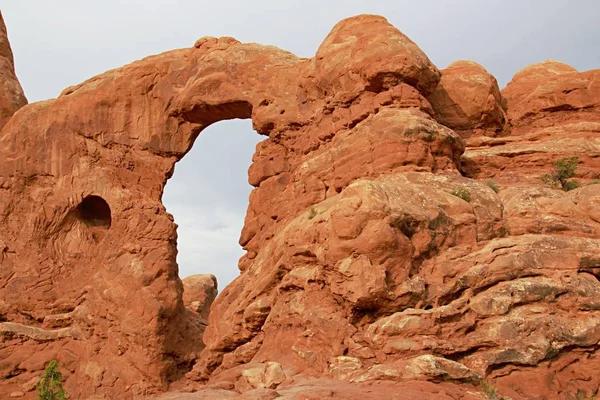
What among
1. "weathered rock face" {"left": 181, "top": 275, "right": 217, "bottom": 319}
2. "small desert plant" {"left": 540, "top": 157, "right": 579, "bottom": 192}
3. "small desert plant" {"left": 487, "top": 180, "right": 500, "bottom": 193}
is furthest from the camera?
"weathered rock face" {"left": 181, "top": 275, "right": 217, "bottom": 319}

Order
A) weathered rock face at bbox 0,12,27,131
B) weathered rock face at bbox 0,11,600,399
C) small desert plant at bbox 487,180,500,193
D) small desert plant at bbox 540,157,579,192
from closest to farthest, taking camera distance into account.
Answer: weathered rock face at bbox 0,11,600,399 < small desert plant at bbox 487,180,500,193 < small desert plant at bbox 540,157,579,192 < weathered rock face at bbox 0,12,27,131

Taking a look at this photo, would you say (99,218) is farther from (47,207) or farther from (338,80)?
(338,80)

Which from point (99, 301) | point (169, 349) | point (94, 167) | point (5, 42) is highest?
point (5, 42)

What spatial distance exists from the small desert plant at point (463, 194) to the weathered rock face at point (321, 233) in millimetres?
58

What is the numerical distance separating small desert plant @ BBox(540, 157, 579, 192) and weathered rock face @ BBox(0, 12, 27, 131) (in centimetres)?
1969

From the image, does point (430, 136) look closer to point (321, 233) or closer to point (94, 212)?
point (321, 233)

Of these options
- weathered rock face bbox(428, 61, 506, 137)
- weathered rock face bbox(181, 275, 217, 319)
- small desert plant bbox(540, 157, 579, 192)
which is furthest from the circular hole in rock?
small desert plant bbox(540, 157, 579, 192)

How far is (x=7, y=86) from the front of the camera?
24875 millimetres

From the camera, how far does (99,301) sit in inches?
818

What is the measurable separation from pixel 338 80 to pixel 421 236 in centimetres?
710

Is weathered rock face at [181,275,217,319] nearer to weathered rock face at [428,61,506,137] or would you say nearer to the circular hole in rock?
the circular hole in rock

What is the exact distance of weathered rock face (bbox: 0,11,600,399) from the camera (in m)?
11.6

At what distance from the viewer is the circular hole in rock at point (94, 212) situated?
2283 cm

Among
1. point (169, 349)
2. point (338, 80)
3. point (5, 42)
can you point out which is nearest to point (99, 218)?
Answer: point (169, 349)
